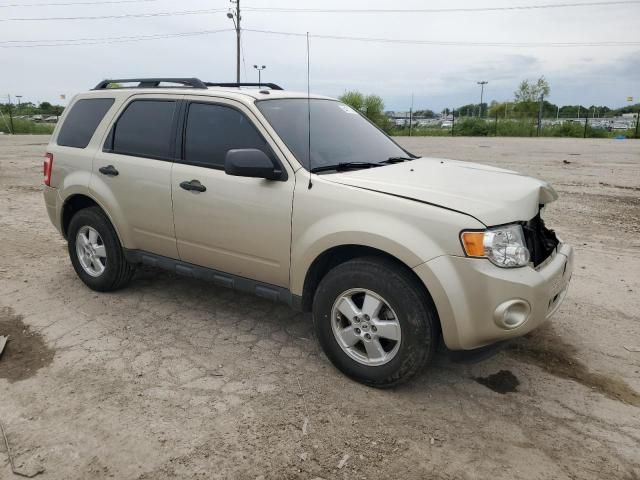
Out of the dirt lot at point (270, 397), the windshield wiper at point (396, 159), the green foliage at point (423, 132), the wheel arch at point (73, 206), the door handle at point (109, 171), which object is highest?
the green foliage at point (423, 132)

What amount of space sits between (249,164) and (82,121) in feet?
8.03

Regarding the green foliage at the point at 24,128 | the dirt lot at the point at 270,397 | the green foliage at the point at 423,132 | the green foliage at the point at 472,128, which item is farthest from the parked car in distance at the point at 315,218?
the green foliage at the point at 423,132

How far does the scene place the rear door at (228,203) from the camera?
351 centimetres

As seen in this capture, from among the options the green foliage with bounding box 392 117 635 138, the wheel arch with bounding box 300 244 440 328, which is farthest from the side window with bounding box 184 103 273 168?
the green foliage with bounding box 392 117 635 138

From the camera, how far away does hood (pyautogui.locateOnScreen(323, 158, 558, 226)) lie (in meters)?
2.92

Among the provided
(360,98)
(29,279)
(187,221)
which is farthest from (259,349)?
(360,98)

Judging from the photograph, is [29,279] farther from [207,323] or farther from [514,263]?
[514,263]

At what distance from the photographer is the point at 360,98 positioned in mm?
48188

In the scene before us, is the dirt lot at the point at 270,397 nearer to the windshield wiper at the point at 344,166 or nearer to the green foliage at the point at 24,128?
the windshield wiper at the point at 344,166

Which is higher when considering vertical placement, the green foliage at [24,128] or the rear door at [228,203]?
the green foliage at [24,128]

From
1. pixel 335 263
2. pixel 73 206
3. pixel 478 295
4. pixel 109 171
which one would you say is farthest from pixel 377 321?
pixel 73 206

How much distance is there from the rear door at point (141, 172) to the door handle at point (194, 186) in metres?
0.20

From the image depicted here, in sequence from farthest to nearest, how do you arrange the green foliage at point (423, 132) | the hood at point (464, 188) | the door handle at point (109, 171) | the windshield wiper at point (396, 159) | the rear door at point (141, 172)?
the green foliage at point (423, 132) < the door handle at point (109, 171) < the rear door at point (141, 172) < the windshield wiper at point (396, 159) < the hood at point (464, 188)

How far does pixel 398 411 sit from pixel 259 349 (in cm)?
120
